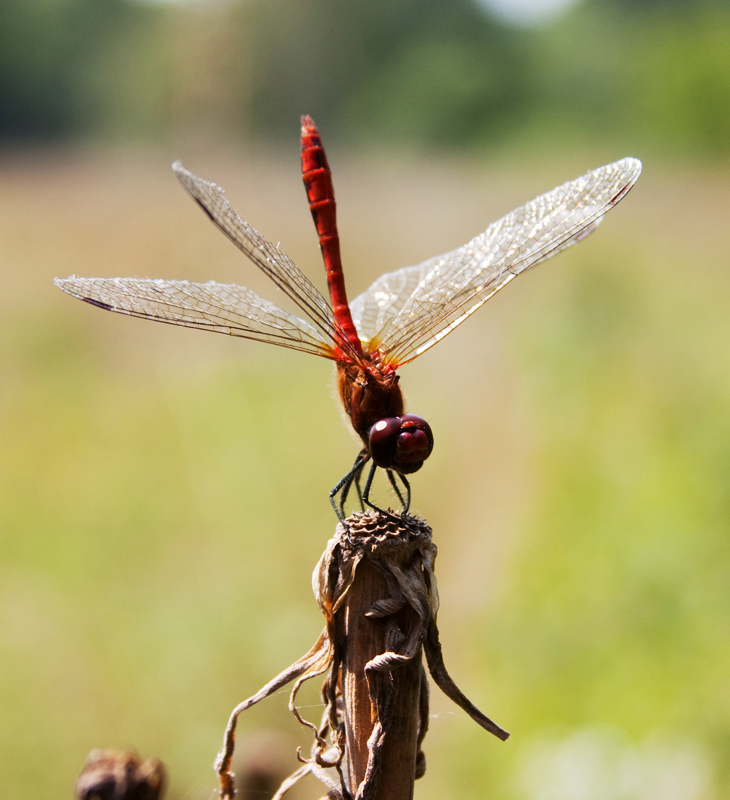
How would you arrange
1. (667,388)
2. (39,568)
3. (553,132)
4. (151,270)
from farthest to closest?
(553,132)
(151,270)
(667,388)
(39,568)

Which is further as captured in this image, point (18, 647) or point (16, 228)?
point (16, 228)

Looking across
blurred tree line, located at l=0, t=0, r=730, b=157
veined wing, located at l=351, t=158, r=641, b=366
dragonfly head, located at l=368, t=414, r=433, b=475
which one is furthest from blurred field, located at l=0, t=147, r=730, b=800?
blurred tree line, located at l=0, t=0, r=730, b=157

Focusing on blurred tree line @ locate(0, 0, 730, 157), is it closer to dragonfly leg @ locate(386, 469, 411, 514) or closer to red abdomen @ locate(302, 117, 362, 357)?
red abdomen @ locate(302, 117, 362, 357)

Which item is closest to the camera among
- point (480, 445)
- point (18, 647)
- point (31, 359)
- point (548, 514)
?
point (18, 647)

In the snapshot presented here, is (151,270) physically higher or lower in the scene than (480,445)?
higher

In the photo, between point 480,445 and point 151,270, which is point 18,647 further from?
point 151,270

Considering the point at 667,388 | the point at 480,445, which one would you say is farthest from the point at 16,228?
the point at 667,388

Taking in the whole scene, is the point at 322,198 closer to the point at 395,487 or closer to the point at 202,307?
the point at 202,307
